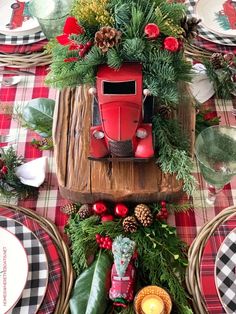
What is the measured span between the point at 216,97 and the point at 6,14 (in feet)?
2.36

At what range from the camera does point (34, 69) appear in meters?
1.29

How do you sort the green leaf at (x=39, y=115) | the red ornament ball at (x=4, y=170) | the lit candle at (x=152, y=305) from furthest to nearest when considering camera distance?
the green leaf at (x=39, y=115) → the red ornament ball at (x=4, y=170) → the lit candle at (x=152, y=305)

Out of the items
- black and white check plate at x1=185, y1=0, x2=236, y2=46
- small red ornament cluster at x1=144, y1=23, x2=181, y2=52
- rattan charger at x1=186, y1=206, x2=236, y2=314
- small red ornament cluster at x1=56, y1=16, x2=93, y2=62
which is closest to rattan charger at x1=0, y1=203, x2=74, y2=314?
rattan charger at x1=186, y1=206, x2=236, y2=314

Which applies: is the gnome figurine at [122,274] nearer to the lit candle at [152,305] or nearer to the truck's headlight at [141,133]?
the lit candle at [152,305]

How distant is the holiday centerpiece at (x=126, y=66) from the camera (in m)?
0.88

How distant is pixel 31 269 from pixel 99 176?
249 millimetres

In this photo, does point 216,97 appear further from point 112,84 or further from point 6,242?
point 6,242

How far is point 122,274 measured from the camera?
0.83m

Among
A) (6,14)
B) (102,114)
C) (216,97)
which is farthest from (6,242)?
(6,14)

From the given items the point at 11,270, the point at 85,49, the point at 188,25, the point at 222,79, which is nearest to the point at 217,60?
the point at 222,79

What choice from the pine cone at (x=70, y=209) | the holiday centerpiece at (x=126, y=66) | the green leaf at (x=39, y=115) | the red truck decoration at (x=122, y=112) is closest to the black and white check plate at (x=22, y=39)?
the green leaf at (x=39, y=115)

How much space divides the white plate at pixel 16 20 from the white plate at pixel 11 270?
2.19ft

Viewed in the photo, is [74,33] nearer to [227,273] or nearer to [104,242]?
[104,242]

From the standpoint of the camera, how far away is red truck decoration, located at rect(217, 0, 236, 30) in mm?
1309
